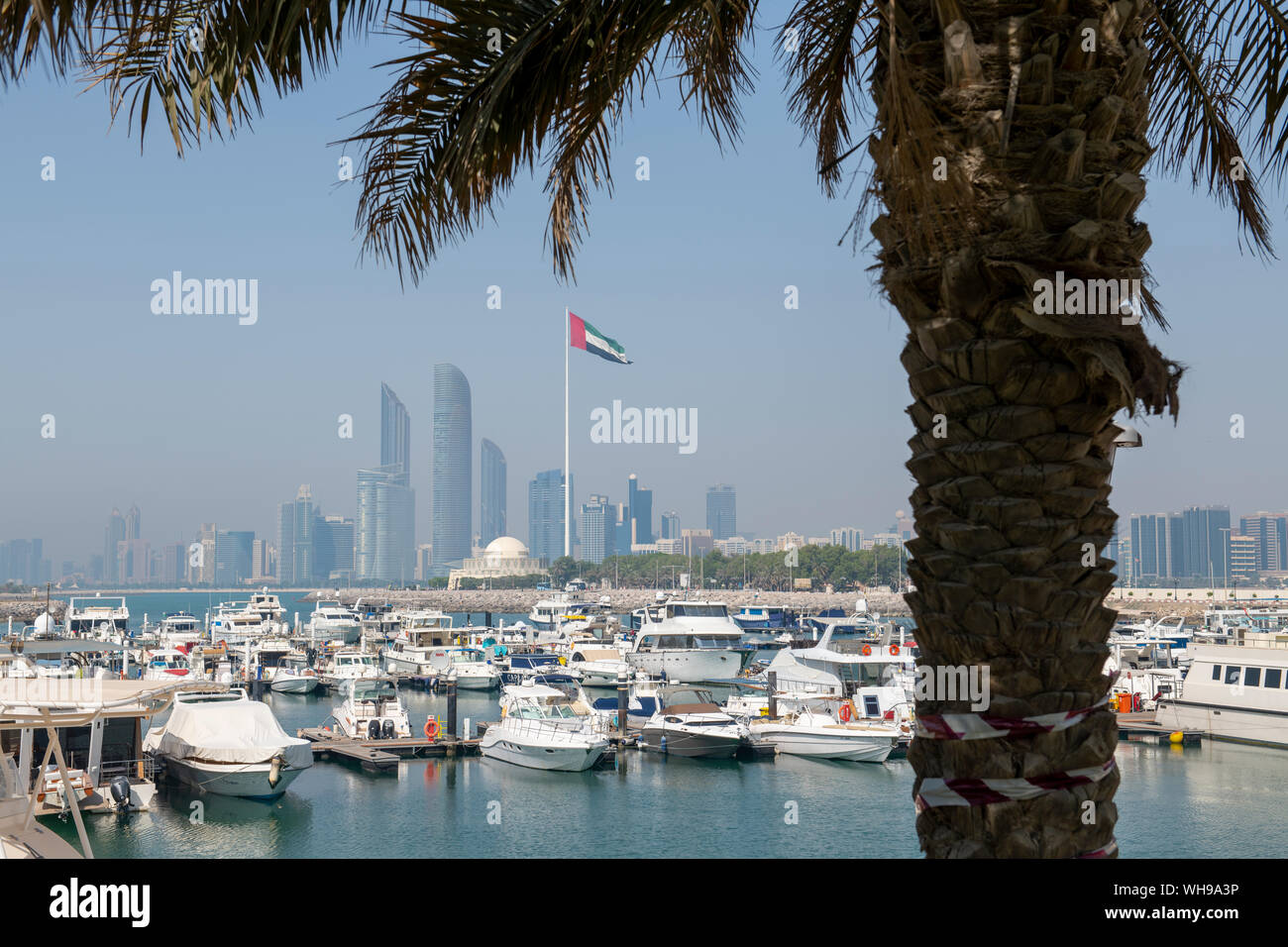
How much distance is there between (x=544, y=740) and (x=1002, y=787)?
24.6 metres

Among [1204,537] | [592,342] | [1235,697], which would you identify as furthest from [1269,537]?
[1235,697]

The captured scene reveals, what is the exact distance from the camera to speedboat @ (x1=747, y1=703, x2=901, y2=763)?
27.8 meters

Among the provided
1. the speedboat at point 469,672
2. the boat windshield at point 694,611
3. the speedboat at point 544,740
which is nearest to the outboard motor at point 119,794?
the speedboat at point 544,740

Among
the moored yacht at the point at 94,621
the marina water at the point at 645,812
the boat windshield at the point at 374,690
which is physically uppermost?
the moored yacht at the point at 94,621

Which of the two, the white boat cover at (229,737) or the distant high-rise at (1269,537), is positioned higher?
the distant high-rise at (1269,537)

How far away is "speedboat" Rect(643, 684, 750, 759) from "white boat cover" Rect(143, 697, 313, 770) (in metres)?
9.34

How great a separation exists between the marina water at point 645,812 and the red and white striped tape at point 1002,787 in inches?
685

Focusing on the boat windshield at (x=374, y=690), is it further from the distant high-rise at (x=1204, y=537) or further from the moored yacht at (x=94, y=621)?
the distant high-rise at (x=1204, y=537)

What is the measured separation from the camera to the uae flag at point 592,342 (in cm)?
6112

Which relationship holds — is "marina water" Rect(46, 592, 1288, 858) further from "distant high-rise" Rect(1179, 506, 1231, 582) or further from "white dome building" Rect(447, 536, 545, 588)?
"white dome building" Rect(447, 536, 545, 588)

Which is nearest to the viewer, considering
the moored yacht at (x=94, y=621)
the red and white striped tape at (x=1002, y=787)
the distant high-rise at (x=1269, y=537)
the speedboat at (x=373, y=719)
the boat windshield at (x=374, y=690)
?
the red and white striped tape at (x=1002, y=787)

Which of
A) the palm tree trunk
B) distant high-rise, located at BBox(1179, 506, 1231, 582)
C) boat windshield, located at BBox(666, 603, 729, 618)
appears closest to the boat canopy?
boat windshield, located at BBox(666, 603, 729, 618)

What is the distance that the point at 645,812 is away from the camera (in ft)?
76.3
